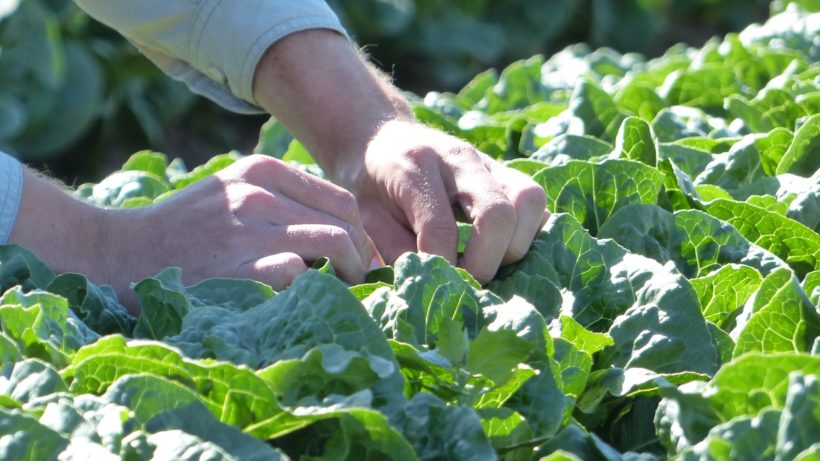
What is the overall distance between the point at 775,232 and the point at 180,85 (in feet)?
21.2

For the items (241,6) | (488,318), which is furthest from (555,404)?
(241,6)

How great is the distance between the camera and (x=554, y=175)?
7.35 feet

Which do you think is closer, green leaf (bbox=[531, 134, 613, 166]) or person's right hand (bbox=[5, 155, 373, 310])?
person's right hand (bbox=[5, 155, 373, 310])

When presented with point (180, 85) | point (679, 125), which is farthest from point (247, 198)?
point (180, 85)

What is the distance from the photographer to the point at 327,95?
252 centimetres

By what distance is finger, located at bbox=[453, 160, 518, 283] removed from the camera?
6.65 ft

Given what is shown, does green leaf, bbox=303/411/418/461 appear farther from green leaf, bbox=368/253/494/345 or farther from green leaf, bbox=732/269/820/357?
green leaf, bbox=732/269/820/357

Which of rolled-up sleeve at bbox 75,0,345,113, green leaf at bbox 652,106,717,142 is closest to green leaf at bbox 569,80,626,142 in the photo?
green leaf at bbox 652,106,717,142

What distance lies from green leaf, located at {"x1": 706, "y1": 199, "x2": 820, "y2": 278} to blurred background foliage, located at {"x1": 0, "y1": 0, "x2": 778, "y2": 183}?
10.1 feet

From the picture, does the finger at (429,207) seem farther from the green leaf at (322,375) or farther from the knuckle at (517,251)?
the green leaf at (322,375)

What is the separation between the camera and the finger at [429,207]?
82.1 inches

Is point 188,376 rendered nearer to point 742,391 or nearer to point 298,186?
point 742,391

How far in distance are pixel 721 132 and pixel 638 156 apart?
48 cm

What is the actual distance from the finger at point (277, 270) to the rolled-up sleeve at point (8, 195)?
388 millimetres
